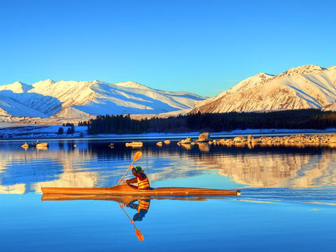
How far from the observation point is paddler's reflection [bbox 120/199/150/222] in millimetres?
23672

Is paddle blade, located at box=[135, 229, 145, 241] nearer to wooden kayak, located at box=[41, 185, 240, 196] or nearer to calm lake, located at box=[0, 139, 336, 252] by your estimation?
calm lake, located at box=[0, 139, 336, 252]

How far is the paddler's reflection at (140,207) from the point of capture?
23.7 m

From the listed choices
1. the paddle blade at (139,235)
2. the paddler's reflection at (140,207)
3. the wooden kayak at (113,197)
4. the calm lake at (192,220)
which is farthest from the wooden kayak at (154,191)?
the paddle blade at (139,235)

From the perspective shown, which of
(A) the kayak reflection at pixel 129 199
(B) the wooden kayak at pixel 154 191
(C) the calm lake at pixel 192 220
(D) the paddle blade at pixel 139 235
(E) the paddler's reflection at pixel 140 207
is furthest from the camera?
(B) the wooden kayak at pixel 154 191

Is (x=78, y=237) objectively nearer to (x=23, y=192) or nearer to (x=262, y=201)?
(x=262, y=201)

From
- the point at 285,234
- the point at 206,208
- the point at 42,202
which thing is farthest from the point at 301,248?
the point at 42,202

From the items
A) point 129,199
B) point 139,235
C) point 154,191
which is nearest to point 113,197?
point 129,199

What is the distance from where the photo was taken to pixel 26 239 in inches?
773

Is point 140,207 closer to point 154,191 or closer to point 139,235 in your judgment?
point 154,191

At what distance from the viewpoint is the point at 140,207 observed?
26062 mm

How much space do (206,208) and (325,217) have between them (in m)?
6.01

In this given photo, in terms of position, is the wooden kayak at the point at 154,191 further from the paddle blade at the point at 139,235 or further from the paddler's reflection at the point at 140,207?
the paddle blade at the point at 139,235

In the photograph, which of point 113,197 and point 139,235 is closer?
point 139,235

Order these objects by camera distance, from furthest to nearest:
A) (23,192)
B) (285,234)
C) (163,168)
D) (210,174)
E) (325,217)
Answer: (163,168), (210,174), (23,192), (325,217), (285,234)
